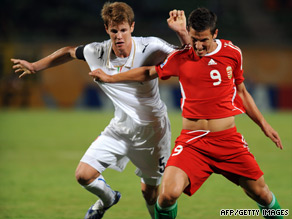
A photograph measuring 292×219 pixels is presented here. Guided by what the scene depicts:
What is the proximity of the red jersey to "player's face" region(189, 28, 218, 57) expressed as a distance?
0.22ft

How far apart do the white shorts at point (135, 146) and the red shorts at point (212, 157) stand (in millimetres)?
910

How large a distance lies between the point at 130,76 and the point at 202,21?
90 cm

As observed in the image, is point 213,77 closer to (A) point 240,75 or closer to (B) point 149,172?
(A) point 240,75

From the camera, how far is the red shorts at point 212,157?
450 centimetres

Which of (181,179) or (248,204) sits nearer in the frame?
(181,179)

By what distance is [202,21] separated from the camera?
14.6ft

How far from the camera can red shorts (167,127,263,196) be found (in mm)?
4496

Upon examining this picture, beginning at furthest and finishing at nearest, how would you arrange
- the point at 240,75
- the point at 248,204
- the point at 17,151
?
the point at 17,151
the point at 248,204
the point at 240,75

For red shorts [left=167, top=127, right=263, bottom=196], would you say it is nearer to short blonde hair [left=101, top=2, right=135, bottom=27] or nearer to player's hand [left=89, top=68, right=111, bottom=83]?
player's hand [left=89, top=68, right=111, bottom=83]

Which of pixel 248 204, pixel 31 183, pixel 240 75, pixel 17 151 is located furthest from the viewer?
pixel 17 151

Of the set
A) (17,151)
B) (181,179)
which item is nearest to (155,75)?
(181,179)

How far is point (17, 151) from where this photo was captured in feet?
37.8

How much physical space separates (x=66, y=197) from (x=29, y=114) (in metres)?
13.8

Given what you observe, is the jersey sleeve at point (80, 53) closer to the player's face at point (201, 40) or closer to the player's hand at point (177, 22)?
the player's hand at point (177, 22)
